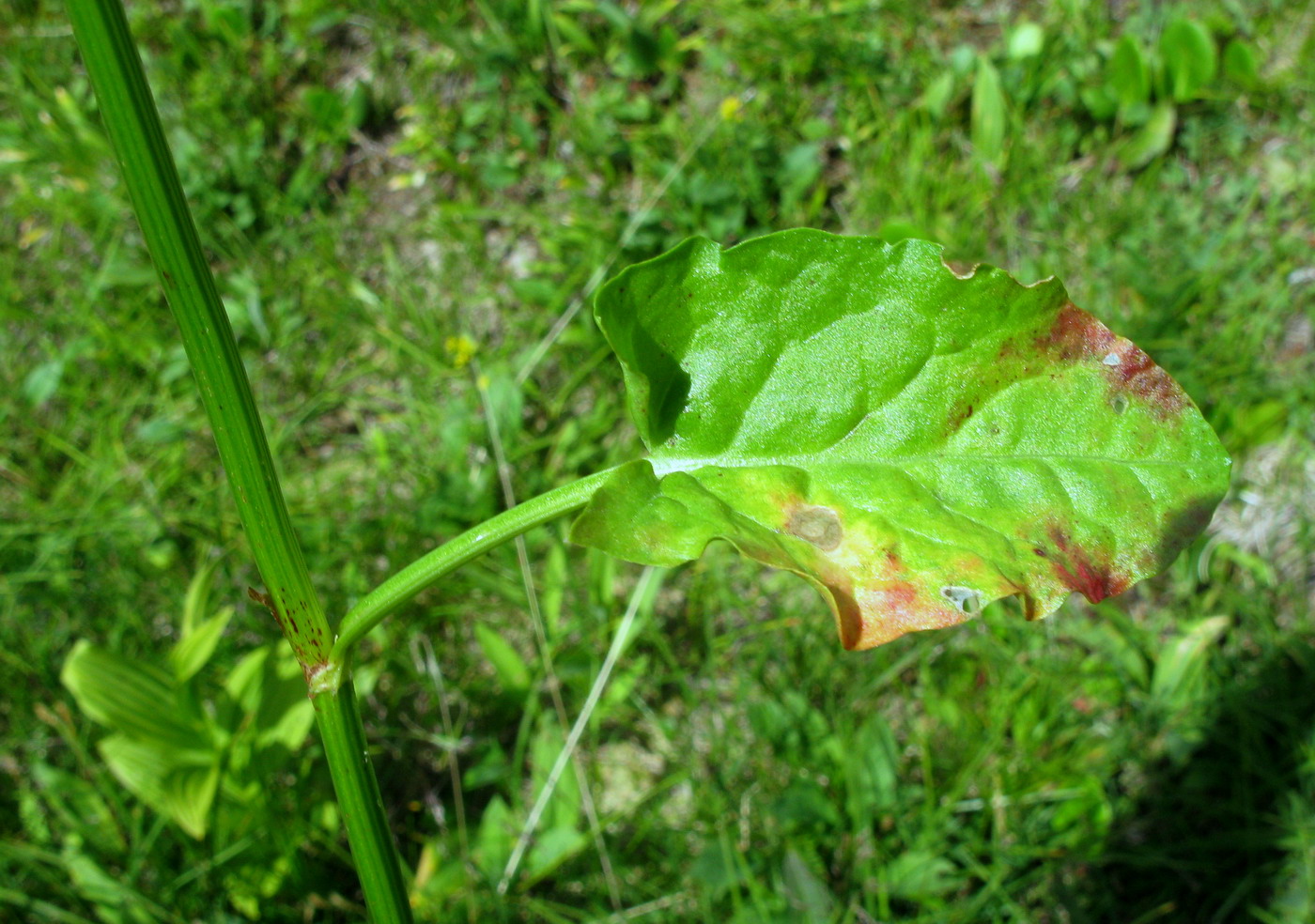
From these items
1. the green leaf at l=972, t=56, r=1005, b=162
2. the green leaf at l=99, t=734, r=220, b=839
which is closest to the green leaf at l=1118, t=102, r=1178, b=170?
the green leaf at l=972, t=56, r=1005, b=162

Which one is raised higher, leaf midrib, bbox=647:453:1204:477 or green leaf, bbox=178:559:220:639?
leaf midrib, bbox=647:453:1204:477

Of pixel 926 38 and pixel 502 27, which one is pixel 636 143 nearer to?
pixel 502 27

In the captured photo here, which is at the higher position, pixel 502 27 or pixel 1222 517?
pixel 502 27

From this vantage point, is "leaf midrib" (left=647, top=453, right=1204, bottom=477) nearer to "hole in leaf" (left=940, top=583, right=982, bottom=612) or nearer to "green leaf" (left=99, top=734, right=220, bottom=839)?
"hole in leaf" (left=940, top=583, right=982, bottom=612)

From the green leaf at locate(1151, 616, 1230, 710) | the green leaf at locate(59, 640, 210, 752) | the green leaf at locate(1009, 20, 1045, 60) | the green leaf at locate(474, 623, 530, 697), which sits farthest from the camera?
the green leaf at locate(1009, 20, 1045, 60)

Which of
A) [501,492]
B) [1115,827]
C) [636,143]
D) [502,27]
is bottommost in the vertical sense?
[1115,827]

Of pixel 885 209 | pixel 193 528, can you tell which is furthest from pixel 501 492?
pixel 885 209

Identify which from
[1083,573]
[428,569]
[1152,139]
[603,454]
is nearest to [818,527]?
[1083,573]
